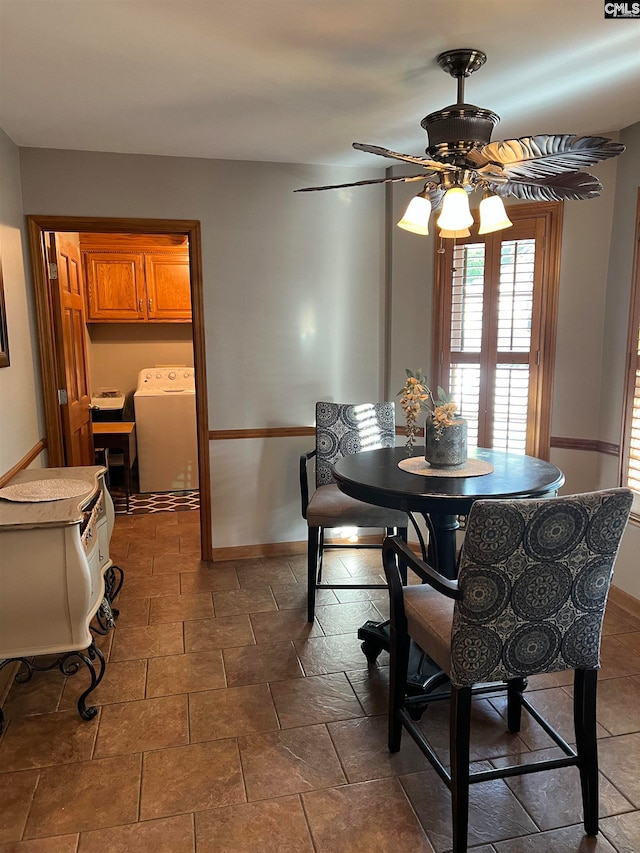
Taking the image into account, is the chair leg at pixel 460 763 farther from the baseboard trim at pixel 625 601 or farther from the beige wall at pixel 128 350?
the beige wall at pixel 128 350

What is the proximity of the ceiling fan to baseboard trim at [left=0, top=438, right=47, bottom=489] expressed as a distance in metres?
1.92

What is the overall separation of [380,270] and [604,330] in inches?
54.5

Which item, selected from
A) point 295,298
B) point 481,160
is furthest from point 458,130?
point 295,298

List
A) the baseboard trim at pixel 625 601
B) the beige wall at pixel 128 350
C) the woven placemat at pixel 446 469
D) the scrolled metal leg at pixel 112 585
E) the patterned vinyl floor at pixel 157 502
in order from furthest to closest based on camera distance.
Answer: the beige wall at pixel 128 350
the patterned vinyl floor at pixel 157 502
the scrolled metal leg at pixel 112 585
the baseboard trim at pixel 625 601
the woven placemat at pixel 446 469

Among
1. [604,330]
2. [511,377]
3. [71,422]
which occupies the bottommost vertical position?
[71,422]

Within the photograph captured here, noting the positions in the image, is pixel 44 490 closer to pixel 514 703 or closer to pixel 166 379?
pixel 514 703

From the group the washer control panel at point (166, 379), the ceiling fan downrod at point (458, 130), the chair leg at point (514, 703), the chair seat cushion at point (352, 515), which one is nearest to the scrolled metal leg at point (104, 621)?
the chair seat cushion at point (352, 515)

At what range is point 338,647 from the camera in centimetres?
283

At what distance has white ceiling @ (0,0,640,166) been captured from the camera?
1941mm

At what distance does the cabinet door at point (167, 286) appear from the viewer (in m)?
5.72

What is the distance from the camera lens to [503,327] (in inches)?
144

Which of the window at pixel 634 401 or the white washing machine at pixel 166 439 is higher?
the window at pixel 634 401

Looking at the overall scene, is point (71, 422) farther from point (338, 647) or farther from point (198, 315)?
point (338, 647)

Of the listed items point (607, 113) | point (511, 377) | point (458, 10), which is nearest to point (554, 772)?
point (511, 377)
